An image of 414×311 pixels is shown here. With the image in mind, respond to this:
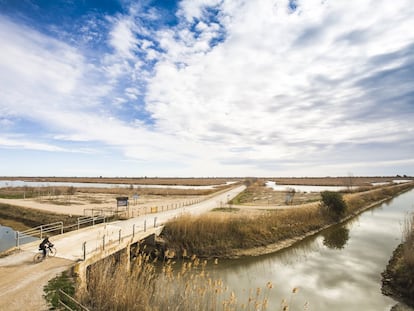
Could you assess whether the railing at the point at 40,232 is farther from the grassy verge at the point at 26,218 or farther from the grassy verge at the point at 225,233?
the grassy verge at the point at 225,233

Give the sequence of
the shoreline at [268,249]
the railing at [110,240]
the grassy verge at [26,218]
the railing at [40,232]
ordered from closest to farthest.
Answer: the railing at [110,240] → the railing at [40,232] → the shoreline at [268,249] → the grassy verge at [26,218]

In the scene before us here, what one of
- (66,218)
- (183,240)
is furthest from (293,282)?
(66,218)

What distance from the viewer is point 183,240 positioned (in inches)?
739

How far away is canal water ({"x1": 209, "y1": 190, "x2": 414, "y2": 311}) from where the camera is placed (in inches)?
473

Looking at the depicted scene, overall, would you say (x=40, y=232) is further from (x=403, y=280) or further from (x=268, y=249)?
(x=403, y=280)

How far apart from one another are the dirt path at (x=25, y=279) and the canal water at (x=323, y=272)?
6.83m

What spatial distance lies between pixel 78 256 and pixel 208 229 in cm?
939

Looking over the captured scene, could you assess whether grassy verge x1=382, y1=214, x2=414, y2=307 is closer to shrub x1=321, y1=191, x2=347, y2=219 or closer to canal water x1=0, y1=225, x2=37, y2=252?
shrub x1=321, y1=191, x2=347, y2=219

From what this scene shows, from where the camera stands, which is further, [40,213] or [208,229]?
[40,213]

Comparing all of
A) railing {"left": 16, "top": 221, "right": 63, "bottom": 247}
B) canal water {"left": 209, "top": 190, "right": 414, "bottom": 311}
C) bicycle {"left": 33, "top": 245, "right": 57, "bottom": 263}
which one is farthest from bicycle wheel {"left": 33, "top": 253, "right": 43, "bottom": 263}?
canal water {"left": 209, "top": 190, "right": 414, "bottom": 311}

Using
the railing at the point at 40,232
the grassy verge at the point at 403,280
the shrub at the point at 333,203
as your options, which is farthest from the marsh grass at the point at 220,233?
the shrub at the point at 333,203

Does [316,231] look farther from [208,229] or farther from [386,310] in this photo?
[386,310]

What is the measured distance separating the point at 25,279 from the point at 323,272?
14857 mm

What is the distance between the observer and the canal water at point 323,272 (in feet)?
39.4
